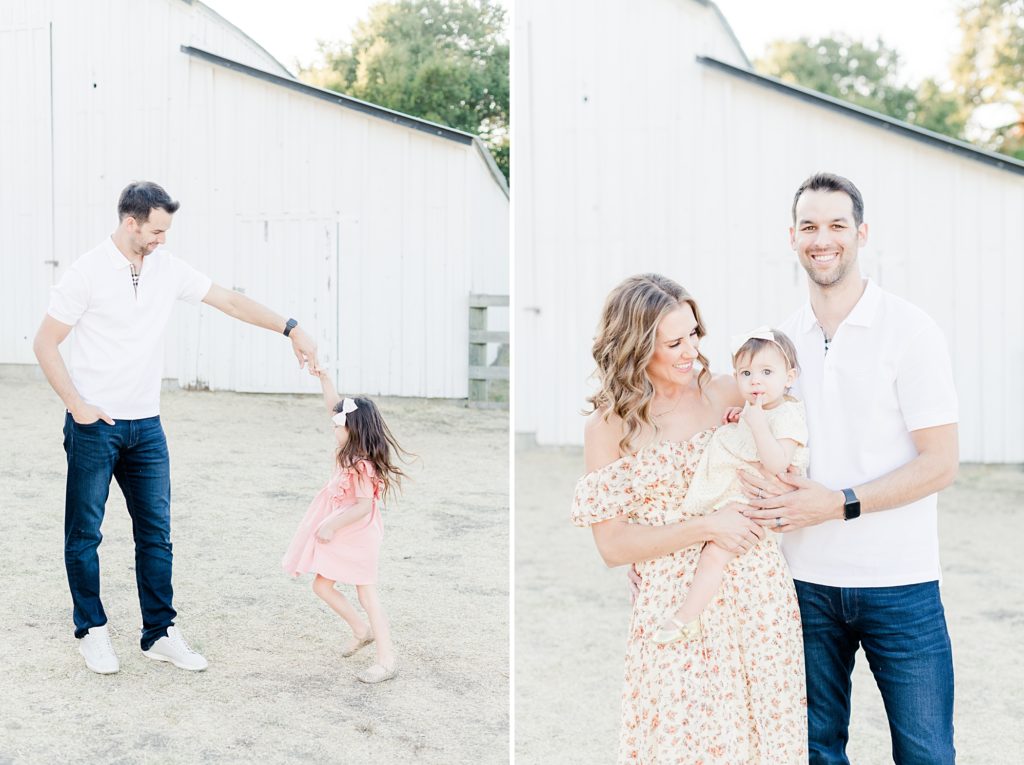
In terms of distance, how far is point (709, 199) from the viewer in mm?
7000

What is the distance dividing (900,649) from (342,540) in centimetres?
147

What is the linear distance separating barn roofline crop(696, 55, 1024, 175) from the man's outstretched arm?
15.0 ft

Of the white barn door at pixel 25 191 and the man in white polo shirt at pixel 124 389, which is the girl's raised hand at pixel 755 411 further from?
the white barn door at pixel 25 191

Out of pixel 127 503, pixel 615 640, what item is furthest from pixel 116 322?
pixel 615 640

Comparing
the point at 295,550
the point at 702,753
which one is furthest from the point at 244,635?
the point at 702,753

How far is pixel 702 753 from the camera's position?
1.68 meters

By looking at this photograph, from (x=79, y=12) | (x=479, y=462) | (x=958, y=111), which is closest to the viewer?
(x=79, y=12)

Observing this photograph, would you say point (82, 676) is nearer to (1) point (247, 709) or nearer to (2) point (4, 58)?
(1) point (247, 709)

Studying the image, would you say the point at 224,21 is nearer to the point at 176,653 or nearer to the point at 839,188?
the point at 176,653

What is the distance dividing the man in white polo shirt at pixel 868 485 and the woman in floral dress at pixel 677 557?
0.24ft

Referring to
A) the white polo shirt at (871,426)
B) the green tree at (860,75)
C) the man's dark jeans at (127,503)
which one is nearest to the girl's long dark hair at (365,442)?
the man's dark jeans at (127,503)

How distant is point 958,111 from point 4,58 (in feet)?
50.6

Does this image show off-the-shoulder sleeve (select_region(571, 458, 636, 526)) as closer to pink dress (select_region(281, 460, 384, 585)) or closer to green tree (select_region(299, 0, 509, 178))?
pink dress (select_region(281, 460, 384, 585))

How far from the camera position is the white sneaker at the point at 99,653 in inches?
104
